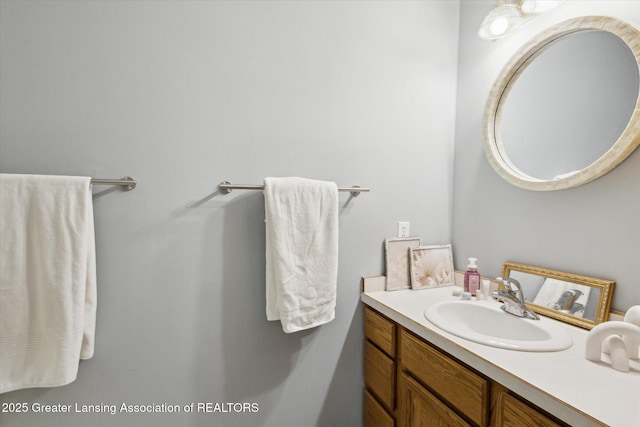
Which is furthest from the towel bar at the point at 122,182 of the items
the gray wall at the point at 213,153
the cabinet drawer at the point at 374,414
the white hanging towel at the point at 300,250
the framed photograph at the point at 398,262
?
the cabinet drawer at the point at 374,414

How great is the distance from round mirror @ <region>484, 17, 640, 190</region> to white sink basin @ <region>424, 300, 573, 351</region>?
0.51 metres

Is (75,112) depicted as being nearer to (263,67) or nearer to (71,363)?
(263,67)

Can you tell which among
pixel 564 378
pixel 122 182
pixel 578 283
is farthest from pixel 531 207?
pixel 122 182

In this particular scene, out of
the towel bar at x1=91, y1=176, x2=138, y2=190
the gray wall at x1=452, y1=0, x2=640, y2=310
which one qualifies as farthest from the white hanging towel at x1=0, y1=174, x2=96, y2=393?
the gray wall at x1=452, y1=0, x2=640, y2=310

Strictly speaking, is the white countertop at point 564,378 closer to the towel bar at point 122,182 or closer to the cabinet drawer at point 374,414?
the cabinet drawer at point 374,414

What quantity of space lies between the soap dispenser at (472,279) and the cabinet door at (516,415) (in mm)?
623

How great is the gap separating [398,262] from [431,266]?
7.5 inches

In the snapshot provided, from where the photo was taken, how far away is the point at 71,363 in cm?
90

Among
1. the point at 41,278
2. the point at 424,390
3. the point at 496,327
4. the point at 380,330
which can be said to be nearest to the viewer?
the point at 41,278

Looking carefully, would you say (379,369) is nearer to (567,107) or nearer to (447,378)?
(447,378)

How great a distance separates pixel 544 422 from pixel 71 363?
1320 millimetres

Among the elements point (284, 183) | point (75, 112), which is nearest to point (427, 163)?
point (284, 183)

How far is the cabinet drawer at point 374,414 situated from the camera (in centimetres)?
120

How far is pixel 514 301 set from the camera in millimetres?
1062
